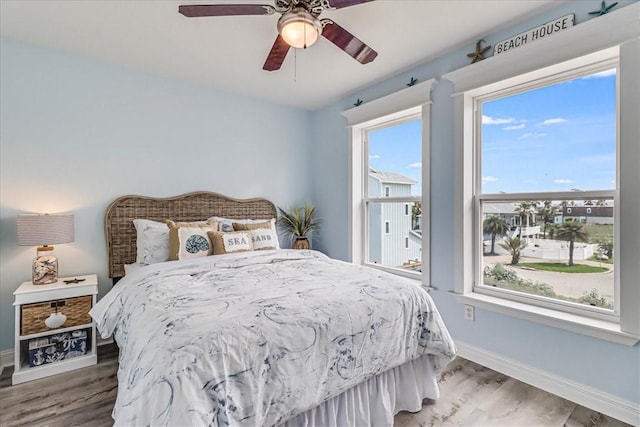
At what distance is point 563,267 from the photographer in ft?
7.14

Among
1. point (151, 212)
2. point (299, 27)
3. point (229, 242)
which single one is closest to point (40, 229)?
point (151, 212)

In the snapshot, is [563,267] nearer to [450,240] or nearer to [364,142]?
[450,240]

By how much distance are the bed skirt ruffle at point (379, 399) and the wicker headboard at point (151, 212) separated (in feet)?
7.63

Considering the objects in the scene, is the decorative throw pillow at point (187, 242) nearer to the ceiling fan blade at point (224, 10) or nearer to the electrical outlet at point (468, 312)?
the ceiling fan blade at point (224, 10)

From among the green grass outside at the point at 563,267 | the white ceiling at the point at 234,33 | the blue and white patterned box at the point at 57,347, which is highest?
the white ceiling at the point at 234,33

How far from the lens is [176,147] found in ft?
10.5

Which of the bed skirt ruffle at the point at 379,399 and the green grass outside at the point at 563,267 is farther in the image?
the green grass outside at the point at 563,267

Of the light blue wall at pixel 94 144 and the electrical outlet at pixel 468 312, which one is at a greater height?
the light blue wall at pixel 94 144

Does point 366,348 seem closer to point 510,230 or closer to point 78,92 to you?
point 510,230

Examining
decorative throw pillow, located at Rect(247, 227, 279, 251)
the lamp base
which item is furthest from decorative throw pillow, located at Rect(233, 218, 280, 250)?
the lamp base

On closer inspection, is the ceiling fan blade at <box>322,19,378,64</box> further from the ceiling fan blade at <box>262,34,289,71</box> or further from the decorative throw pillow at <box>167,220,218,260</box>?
the decorative throw pillow at <box>167,220,218,260</box>

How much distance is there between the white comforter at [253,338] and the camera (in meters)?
1.11

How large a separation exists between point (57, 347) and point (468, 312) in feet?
10.6

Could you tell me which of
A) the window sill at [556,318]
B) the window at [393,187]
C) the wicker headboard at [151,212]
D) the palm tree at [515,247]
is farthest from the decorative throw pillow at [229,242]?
the palm tree at [515,247]
